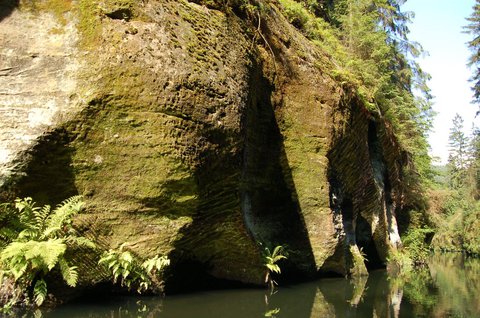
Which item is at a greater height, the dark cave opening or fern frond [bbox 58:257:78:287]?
fern frond [bbox 58:257:78:287]

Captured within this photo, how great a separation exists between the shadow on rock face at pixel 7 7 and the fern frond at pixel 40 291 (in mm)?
4336

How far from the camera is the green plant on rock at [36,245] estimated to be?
18.9ft

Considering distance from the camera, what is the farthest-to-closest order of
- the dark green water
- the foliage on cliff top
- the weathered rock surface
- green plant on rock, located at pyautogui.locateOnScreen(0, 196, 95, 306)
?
the foliage on cliff top < the weathered rock surface < the dark green water < green plant on rock, located at pyautogui.locateOnScreen(0, 196, 95, 306)

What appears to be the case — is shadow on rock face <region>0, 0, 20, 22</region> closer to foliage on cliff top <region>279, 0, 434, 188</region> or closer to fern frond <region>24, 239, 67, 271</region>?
fern frond <region>24, 239, 67, 271</region>

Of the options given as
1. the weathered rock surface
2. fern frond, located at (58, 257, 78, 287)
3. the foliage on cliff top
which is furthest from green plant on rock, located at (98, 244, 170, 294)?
the foliage on cliff top

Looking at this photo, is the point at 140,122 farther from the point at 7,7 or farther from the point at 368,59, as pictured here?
the point at 368,59

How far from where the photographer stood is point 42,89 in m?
6.71

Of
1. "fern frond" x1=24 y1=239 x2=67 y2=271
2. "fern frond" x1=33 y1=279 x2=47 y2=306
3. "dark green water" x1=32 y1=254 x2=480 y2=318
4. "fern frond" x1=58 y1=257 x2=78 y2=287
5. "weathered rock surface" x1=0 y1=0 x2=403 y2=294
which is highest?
"weathered rock surface" x1=0 y1=0 x2=403 y2=294

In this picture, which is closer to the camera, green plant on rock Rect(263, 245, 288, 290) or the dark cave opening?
green plant on rock Rect(263, 245, 288, 290)

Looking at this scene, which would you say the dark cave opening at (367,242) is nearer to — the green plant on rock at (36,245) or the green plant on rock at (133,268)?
the green plant on rock at (133,268)

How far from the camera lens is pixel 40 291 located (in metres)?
5.88

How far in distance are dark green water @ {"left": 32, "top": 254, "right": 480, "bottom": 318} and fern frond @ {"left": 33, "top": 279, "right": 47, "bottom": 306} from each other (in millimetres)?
226

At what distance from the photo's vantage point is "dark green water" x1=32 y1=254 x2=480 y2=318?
20.4 feet

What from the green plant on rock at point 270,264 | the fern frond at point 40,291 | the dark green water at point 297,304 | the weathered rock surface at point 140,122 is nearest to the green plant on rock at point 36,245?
the fern frond at point 40,291
